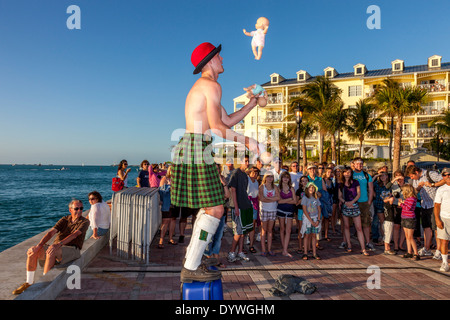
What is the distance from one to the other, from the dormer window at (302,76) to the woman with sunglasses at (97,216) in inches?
1775

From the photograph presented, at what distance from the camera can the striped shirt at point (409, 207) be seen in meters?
6.88

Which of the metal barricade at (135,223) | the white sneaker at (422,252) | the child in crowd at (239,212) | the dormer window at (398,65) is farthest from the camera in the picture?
the dormer window at (398,65)

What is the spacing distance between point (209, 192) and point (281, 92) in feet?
159

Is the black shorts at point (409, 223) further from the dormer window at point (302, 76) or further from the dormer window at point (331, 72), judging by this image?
the dormer window at point (331, 72)

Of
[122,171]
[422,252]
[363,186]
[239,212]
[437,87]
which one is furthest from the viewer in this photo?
[437,87]

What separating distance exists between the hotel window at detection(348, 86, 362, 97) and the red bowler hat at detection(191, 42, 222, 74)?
46.7 meters

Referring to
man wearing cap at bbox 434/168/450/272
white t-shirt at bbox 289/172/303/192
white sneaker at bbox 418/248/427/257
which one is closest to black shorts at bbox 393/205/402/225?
white sneaker at bbox 418/248/427/257

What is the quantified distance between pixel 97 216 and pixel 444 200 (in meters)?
7.29

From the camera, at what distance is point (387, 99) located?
2694cm

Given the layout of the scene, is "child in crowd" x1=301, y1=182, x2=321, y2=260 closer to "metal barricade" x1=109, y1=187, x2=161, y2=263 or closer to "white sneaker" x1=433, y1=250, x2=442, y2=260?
"white sneaker" x1=433, y1=250, x2=442, y2=260

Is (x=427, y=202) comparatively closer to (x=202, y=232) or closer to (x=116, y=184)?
(x=202, y=232)

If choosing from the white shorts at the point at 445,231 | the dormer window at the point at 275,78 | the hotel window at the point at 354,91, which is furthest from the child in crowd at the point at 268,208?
the dormer window at the point at 275,78

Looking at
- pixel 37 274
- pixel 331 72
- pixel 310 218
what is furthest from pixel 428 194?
pixel 331 72

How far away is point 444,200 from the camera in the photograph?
5.99m
